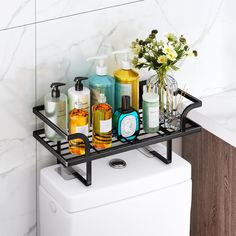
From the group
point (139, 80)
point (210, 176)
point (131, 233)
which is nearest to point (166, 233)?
point (131, 233)

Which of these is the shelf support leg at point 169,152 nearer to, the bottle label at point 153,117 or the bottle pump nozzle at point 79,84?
the bottle label at point 153,117

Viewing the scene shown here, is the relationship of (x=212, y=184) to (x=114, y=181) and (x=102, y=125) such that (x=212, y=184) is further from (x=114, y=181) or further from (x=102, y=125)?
(x=102, y=125)

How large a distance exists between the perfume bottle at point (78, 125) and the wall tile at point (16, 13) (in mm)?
312

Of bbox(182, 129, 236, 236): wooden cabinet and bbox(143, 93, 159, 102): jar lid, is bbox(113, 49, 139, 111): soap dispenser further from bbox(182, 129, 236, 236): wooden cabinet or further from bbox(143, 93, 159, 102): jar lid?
bbox(182, 129, 236, 236): wooden cabinet

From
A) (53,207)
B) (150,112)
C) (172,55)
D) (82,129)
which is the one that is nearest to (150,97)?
Answer: (150,112)

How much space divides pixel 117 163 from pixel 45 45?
48cm

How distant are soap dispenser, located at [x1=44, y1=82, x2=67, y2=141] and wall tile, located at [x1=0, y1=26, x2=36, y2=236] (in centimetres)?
8

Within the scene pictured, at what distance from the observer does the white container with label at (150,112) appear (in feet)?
8.01

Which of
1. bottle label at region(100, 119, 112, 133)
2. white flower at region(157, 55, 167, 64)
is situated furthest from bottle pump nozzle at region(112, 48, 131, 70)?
bottle label at region(100, 119, 112, 133)

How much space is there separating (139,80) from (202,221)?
26.1 inches

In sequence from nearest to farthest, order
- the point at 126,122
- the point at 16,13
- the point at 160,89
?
the point at 16,13
the point at 126,122
the point at 160,89

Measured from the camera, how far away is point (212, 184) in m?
2.87

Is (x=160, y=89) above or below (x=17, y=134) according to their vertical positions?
above

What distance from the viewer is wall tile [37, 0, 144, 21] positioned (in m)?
2.35
